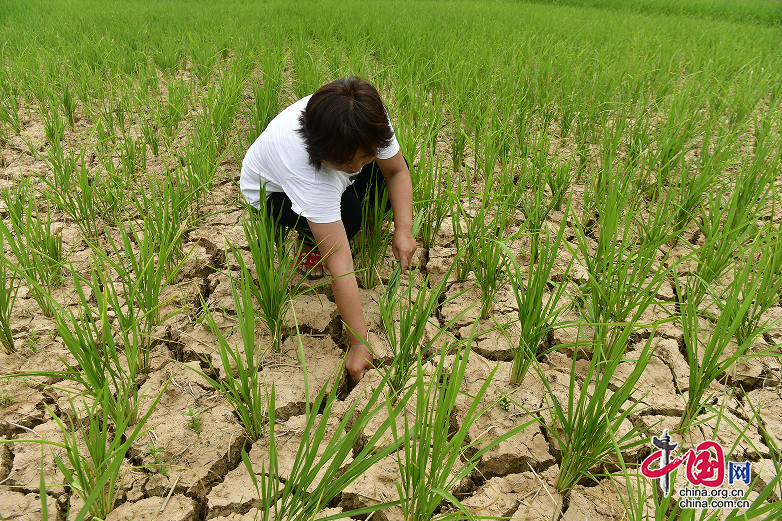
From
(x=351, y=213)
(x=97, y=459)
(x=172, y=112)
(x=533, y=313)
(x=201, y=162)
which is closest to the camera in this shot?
(x=97, y=459)

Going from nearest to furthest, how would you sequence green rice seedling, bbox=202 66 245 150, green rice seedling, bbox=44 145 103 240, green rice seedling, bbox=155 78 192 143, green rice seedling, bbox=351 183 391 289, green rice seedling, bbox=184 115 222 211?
green rice seedling, bbox=351 183 391 289 → green rice seedling, bbox=44 145 103 240 → green rice seedling, bbox=184 115 222 211 → green rice seedling, bbox=202 66 245 150 → green rice seedling, bbox=155 78 192 143

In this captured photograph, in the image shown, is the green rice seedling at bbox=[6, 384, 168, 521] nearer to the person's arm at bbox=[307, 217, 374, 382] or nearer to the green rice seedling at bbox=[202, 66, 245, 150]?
the person's arm at bbox=[307, 217, 374, 382]

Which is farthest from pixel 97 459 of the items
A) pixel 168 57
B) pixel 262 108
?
pixel 168 57

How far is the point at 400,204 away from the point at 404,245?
0.17m

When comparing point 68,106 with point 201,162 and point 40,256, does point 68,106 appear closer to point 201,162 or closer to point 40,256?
point 201,162

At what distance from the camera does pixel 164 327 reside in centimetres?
151

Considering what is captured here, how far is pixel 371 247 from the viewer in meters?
1.69

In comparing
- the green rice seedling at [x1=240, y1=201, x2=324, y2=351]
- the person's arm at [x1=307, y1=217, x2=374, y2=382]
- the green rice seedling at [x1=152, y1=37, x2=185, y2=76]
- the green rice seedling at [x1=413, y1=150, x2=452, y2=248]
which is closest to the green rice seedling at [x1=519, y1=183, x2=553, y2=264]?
the green rice seedling at [x1=413, y1=150, x2=452, y2=248]

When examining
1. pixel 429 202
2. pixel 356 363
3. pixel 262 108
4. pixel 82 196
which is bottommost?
pixel 356 363

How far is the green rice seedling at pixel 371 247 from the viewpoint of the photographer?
1.67m

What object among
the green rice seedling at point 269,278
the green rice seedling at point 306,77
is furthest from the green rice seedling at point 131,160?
the green rice seedling at point 269,278

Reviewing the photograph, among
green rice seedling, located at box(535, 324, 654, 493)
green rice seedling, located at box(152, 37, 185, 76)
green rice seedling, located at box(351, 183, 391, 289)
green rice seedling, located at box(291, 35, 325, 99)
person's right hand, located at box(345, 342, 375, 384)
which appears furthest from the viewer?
green rice seedling, located at box(152, 37, 185, 76)

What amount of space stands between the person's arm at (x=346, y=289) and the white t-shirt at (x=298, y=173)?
1.8 inches

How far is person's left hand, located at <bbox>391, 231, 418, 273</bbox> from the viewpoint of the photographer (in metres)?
1.68
